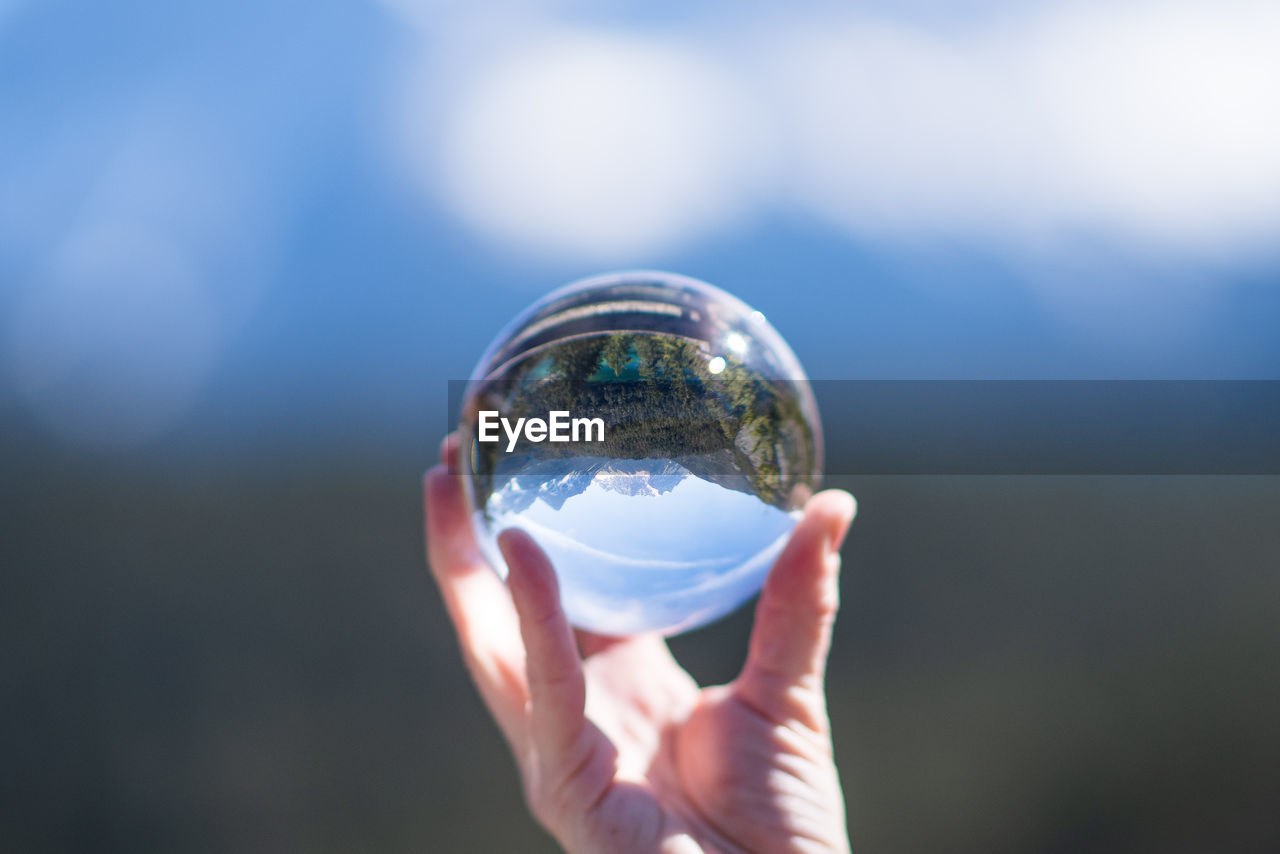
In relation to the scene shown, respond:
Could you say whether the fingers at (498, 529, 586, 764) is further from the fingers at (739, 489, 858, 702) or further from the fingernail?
the fingernail

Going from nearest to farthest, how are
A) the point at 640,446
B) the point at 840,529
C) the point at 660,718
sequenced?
the point at 640,446, the point at 840,529, the point at 660,718

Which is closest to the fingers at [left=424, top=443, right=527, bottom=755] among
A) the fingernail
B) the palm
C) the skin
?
the skin

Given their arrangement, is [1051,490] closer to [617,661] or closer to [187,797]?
[617,661]

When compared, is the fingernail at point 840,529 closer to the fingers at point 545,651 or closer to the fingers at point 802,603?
the fingers at point 802,603

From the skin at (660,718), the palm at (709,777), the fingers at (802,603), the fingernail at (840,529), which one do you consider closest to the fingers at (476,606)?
the skin at (660,718)

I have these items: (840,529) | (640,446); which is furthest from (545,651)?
(840,529)

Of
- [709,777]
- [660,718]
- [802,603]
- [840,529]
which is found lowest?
[709,777]

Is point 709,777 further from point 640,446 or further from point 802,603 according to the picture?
point 640,446

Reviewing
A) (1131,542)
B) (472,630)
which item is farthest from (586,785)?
(1131,542)
